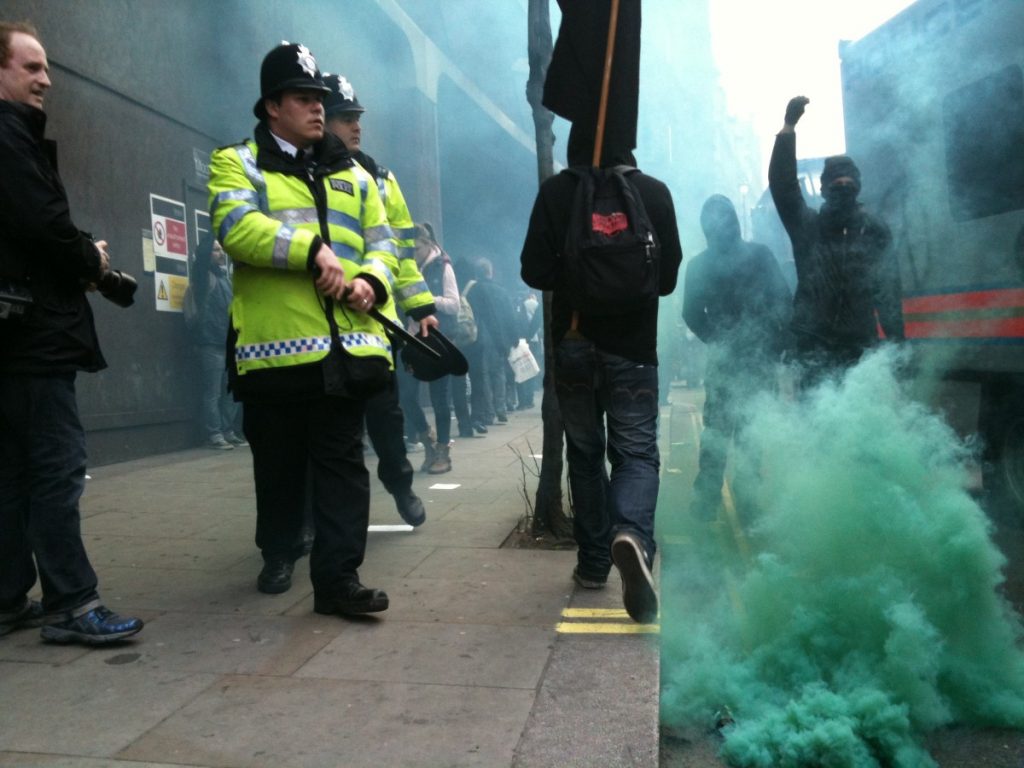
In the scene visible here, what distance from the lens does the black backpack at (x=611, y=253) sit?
3.42 metres

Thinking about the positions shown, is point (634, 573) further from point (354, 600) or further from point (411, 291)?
point (411, 291)

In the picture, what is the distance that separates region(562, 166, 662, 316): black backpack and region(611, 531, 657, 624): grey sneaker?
0.81 metres

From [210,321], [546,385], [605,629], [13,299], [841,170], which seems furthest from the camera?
[210,321]

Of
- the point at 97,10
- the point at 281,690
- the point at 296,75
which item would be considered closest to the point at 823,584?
the point at 281,690

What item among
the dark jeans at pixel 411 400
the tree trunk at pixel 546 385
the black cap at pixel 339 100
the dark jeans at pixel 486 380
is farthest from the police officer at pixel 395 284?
the dark jeans at pixel 486 380

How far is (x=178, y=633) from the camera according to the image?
131 inches

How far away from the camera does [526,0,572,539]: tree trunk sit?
464 cm

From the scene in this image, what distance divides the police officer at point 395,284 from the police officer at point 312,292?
240 millimetres

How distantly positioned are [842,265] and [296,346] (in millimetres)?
2697

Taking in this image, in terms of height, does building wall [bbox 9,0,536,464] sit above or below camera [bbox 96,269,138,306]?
above

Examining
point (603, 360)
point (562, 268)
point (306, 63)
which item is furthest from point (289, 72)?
point (603, 360)

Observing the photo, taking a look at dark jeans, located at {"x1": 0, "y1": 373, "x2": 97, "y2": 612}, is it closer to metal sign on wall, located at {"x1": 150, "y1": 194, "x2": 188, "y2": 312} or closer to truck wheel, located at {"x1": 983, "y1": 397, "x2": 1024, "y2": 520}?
truck wheel, located at {"x1": 983, "y1": 397, "x2": 1024, "y2": 520}

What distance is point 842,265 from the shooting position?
473cm

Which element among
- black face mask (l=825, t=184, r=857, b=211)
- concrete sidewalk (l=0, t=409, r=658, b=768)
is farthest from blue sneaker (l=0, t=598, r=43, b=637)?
black face mask (l=825, t=184, r=857, b=211)
